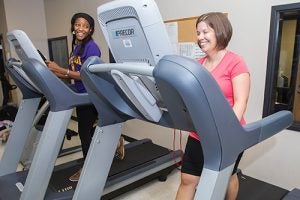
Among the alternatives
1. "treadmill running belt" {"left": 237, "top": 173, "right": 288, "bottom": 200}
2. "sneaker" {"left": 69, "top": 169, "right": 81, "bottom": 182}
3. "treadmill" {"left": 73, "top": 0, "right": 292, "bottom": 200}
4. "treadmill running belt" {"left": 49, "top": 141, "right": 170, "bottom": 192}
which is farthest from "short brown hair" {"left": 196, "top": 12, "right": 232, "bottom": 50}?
"sneaker" {"left": 69, "top": 169, "right": 81, "bottom": 182}

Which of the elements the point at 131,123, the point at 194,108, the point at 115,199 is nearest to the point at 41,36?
the point at 131,123

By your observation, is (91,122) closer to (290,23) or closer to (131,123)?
(131,123)

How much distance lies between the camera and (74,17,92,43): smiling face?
2082 millimetres

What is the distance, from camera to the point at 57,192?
204cm

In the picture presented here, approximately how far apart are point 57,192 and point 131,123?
1772 mm

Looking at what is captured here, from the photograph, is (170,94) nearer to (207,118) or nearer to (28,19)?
(207,118)

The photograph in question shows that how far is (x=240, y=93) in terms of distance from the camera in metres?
1.18

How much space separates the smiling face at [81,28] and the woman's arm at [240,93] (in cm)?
136

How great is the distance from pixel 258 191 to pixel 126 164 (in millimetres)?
1201

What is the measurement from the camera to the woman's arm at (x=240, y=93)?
1.17 m

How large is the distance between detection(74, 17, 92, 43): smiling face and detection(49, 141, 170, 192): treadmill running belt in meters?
1.23

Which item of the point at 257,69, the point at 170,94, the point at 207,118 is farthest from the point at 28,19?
the point at 207,118

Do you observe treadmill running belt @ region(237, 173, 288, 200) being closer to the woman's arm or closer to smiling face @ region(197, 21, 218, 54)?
the woman's arm

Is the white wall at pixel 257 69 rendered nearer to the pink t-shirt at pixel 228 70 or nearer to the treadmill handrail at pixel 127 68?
the pink t-shirt at pixel 228 70
